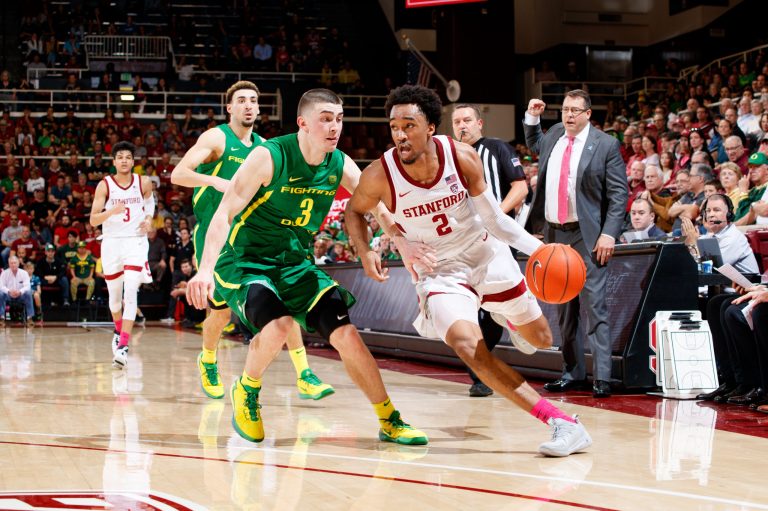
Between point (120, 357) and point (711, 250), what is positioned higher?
point (711, 250)

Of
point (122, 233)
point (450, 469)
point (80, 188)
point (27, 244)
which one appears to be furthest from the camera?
point (80, 188)

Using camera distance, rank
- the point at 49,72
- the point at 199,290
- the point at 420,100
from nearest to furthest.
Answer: the point at 199,290, the point at 420,100, the point at 49,72

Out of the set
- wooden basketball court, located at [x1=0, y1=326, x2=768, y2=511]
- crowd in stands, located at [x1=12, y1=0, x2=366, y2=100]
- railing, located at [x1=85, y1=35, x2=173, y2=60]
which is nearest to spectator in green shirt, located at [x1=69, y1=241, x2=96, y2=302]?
crowd in stands, located at [x1=12, y1=0, x2=366, y2=100]

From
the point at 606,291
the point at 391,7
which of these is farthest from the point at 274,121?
the point at 606,291

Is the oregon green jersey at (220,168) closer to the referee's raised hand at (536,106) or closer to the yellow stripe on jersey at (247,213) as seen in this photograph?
the yellow stripe on jersey at (247,213)

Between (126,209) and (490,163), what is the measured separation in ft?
14.1

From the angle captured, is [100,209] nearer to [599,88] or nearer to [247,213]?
[247,213]

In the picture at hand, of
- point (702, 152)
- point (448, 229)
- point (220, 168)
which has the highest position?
point (702, 152)

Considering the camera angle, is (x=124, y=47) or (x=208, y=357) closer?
(x=208, y=357)

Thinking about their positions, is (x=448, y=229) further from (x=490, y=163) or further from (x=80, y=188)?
(x=80, y=188)

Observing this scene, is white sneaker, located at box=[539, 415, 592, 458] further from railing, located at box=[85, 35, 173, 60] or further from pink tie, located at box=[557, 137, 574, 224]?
railing, located at box=[85, 35, 173, 60]

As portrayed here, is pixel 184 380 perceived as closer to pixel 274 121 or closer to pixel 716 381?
pixel 716 381

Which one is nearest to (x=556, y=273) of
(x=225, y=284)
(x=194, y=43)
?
(x=225, y=284)

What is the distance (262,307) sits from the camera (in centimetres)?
497
